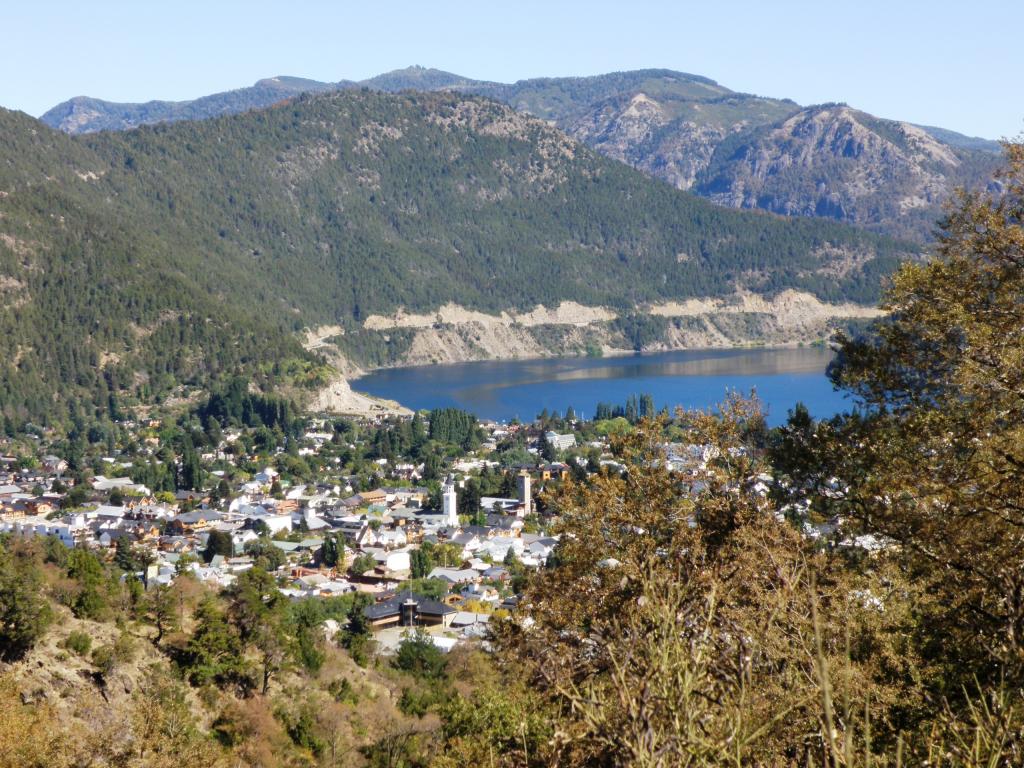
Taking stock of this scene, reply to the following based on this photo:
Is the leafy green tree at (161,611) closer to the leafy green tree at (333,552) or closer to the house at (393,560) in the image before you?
the house at (393,560)

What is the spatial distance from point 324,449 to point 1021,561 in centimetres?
7438

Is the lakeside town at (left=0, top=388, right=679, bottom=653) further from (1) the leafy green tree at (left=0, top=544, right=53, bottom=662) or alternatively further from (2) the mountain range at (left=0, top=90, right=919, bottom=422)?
(2) the mountain range at (left=0, top=90, right=919, bottom=422)

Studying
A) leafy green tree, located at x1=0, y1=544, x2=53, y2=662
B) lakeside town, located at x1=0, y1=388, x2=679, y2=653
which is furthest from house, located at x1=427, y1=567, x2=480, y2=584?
leafy green tree, located at x1=0, y1=544, x2=53, y2=662

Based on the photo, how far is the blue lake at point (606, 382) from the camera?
108m

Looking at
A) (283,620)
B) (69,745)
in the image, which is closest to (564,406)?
(283,620)

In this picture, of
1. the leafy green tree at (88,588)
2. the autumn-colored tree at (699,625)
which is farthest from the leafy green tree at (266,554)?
the autumn-colored tree at (699,625)

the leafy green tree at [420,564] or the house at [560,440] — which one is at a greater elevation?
the leafy green tree at [420,564]

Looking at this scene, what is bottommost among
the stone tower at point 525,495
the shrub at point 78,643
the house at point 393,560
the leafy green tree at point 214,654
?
the stone tower at point 525,495

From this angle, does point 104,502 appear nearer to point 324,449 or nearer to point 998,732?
point 324,449

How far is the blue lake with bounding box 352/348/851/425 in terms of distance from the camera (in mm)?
108500

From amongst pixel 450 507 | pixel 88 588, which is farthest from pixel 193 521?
pixel 88 588

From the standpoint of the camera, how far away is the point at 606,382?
13538cm

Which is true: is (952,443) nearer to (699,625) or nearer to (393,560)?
(699,625)

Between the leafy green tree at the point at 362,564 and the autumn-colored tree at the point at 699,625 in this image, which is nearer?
the autumn-colored tree at the point at 699,625
